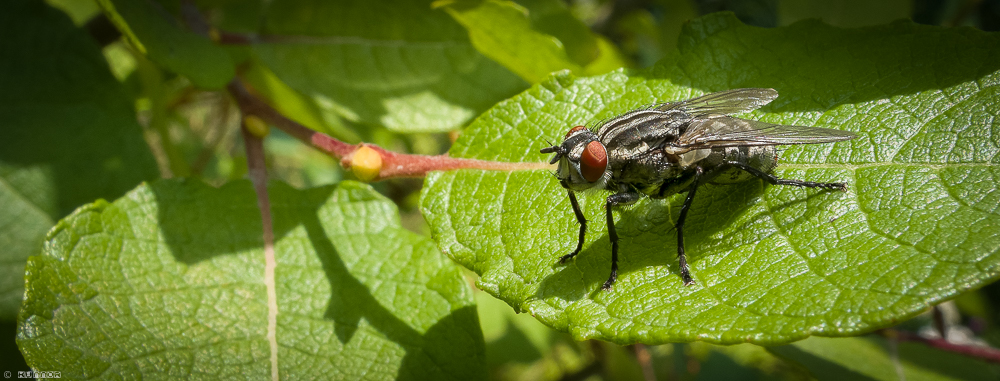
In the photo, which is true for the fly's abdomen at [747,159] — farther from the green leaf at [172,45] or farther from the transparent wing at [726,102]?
the green leaf at [172,45]

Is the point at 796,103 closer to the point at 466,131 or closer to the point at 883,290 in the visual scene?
the point at 883,290

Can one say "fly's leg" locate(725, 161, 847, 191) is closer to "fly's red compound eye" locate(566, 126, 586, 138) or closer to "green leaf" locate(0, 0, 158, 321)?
"fly's red compound eye" locate(566, 126, 586, 138)

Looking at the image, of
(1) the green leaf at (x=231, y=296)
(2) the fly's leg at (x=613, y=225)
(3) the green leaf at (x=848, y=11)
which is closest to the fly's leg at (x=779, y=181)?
(2) the fly's leg at (x=613, y=225)

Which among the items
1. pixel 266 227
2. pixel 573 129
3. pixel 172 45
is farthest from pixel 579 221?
pixel 172 45

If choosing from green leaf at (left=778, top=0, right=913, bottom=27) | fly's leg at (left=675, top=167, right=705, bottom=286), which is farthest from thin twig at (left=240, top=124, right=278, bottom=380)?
green leaf at (left=778, top=0, right=913, bottom=27)

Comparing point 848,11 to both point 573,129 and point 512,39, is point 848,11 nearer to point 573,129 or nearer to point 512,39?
point 512,39

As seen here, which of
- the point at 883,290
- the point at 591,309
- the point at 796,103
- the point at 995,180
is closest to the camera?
the point at 883,290

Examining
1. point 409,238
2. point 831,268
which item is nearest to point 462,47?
point 409,238
